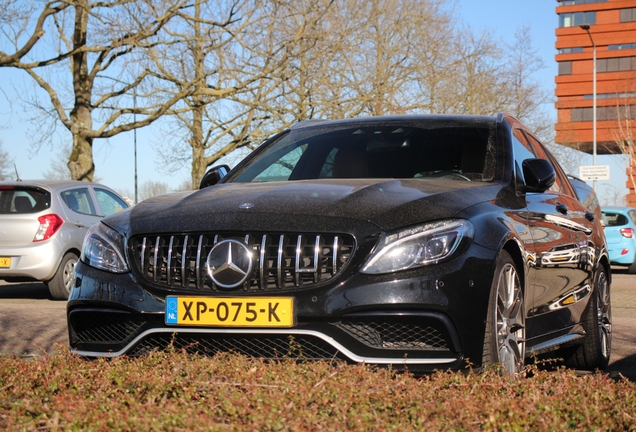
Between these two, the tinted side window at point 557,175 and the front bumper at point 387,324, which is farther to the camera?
the tinted side window at point 557,175

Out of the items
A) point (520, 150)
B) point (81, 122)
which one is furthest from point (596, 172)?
point (520, 150)

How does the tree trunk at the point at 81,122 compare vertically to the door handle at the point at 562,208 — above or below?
below

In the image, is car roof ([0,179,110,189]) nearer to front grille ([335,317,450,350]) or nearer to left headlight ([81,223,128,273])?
left headlight ([81,223,128,273])

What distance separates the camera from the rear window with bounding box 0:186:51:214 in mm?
13461

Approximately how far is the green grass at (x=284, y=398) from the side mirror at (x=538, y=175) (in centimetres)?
179

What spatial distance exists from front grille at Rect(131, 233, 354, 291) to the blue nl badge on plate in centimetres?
A: 6

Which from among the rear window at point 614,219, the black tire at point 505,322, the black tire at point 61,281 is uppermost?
the black tire at point 505,322

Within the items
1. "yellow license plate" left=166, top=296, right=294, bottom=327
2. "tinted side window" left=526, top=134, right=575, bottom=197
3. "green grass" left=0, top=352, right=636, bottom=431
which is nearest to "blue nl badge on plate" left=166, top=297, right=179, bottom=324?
"yellow license plate" left=166, top=296, right=294, bottom=327

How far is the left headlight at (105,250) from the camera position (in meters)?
4.74

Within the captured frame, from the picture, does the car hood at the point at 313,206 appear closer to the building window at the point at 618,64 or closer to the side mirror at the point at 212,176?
the side mirror at the point at 212,176

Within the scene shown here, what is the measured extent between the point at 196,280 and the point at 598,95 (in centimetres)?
9339

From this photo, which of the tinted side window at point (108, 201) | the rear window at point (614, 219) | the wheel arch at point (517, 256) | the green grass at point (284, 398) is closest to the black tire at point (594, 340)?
the wheel arch at point (517, 256)

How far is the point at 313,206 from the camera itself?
4.61 m

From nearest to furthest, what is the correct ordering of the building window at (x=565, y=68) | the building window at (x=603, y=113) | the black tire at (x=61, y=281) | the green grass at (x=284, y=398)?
the green grass at (x=284, y=398) → the black tire at (x=61, y=281) → the building window at (x=603, y=113) → the building window at (x=565, y=68)
